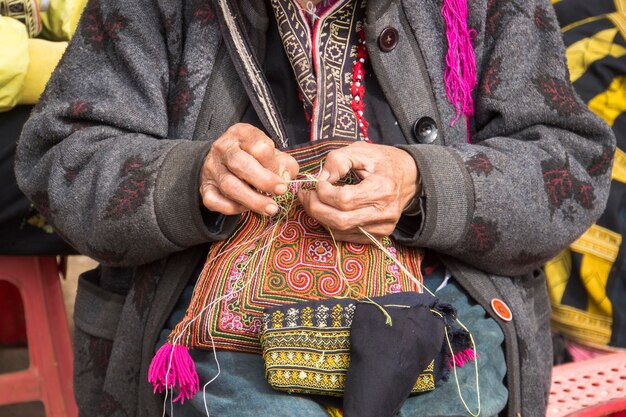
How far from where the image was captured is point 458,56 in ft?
4.97

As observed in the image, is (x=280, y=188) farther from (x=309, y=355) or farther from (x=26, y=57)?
(x=26, y=57)

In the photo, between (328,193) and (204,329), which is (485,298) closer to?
(328,193)

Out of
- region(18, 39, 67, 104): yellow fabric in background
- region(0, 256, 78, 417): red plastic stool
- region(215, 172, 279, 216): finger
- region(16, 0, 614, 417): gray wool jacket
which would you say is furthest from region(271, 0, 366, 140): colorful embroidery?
region(0, 256, 78, 417): red plastic stool

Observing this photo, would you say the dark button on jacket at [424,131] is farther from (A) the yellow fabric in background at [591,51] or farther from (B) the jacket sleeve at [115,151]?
(A) the yellow fabric in background at [591,51]

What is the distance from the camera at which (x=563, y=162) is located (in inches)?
56.7

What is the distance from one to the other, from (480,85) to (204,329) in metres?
0.72

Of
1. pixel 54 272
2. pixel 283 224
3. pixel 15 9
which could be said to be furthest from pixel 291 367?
pixel 15 9

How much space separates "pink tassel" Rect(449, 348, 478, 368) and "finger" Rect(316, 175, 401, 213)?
10.3 inches

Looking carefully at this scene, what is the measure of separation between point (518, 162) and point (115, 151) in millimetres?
735

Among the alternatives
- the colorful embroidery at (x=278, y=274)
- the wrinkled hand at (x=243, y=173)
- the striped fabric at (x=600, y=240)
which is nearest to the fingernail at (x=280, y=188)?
the wrinkled hand at (x=243, y=173)

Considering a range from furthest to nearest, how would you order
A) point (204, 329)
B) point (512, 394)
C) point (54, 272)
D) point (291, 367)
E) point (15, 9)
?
point (54, 272)
point (15, 9)
point (512, 394)
point (204, 329)
point (291, 367)

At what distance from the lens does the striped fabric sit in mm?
1972

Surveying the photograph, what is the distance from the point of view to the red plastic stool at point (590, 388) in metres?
1.82

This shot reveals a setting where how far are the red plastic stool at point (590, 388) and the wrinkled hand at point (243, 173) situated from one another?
3.08 ft
